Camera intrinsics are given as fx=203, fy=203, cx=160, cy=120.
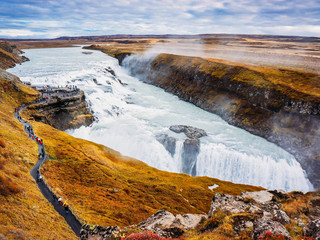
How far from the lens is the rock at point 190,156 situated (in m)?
51.3

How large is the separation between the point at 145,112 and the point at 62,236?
5573 cm

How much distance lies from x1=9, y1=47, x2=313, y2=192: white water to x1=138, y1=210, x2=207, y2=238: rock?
29400 millimetres

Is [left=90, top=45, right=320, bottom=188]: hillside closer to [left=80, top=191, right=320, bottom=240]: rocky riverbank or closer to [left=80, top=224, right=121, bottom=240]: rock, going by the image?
[left=80, top=191, right=320, bottom=240]: rocky riverbank

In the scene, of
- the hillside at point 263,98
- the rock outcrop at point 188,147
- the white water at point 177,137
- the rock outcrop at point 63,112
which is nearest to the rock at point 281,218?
the white water at point 177,137

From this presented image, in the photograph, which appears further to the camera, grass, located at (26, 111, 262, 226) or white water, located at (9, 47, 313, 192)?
white water, located at (9, 47, 313, 192)

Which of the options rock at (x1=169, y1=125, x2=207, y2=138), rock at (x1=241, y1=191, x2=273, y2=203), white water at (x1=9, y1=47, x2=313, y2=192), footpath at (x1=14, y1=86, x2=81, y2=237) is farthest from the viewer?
rock at (x1=169, y1=125, x2=207, y2=138)

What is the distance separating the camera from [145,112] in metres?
73.8

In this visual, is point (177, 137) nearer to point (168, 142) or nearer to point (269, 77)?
point (168, 142)

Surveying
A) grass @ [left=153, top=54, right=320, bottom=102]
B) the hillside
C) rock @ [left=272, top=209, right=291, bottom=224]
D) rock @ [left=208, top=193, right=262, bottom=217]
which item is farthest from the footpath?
grass @ [left=153, top=54, right=320, bottom=102]

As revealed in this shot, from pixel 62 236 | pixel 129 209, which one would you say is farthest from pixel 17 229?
pixel 129 209

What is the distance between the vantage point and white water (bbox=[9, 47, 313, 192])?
47562 millimetres

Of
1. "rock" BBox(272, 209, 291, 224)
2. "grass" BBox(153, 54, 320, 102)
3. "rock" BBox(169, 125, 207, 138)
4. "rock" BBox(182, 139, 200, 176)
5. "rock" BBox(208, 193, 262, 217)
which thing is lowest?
"rock" BBox(182, 139, 200, 176)

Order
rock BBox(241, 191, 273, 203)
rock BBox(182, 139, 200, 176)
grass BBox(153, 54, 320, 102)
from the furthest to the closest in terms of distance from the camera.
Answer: grass BBox(153, 54, 320, 102), rock BBox(182, 139, 200, 176), rock BBox(241, 191, 273, 203)

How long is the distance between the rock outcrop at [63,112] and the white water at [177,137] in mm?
2979
